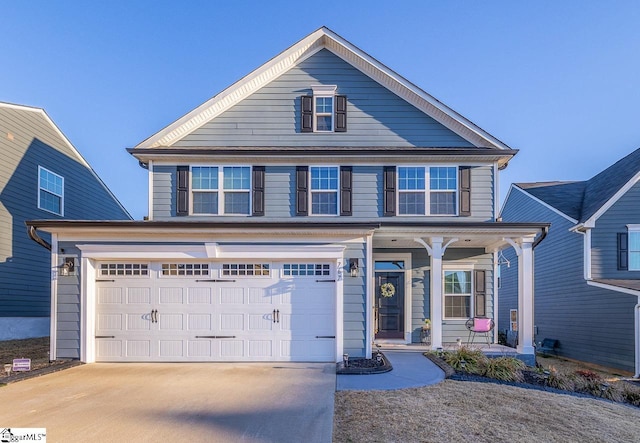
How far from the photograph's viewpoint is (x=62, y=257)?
31.6 ft

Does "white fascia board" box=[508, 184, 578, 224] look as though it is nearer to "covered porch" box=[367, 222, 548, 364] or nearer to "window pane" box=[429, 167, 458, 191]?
"covered porch" box=[367, 222, 548, 364]

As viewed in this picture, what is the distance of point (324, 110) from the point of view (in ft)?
40.2

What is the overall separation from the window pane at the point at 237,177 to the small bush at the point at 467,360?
6.49 meters

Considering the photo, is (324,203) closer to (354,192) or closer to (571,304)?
(354,192)

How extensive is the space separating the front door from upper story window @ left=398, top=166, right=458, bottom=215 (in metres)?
1.96

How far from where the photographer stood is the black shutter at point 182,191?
11617 millimetres

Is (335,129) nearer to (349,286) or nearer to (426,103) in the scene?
(426,103)

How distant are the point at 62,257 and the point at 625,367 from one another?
14.1 metres

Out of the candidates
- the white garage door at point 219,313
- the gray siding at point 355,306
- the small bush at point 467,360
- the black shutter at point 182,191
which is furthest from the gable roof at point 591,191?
the black shutter at point 182,191

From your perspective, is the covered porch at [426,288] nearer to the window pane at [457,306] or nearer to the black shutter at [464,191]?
the window pane at [457,306]

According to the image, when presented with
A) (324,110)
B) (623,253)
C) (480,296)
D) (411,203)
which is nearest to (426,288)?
(480,296)

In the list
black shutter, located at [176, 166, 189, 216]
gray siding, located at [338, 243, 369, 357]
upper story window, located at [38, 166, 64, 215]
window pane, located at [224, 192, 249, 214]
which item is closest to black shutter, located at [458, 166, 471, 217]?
gray siding, located at [338, 243, 369, 357]

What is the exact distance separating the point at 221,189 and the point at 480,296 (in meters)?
7.47

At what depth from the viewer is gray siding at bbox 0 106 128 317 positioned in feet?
44.8
